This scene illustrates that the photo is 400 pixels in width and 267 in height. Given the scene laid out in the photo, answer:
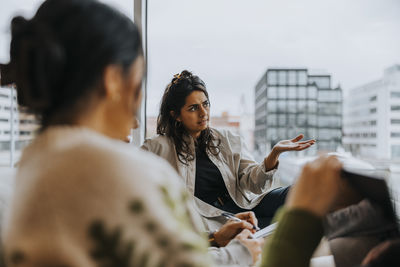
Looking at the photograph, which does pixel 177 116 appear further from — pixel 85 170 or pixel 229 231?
pixel 85 170

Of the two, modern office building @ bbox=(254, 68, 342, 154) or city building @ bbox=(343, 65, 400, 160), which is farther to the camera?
modern office building @ bbox=(254, 68, 342, 154)

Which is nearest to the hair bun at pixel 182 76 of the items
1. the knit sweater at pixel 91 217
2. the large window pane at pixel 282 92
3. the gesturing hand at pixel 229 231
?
the large window pane at pixel 282 92

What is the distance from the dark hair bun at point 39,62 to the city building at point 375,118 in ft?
5.87

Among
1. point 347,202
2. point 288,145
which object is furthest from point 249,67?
point 347,202

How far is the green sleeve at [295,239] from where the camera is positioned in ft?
1.69

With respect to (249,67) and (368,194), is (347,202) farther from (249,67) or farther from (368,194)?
(249,67)

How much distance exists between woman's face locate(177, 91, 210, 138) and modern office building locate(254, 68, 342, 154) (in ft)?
2.04

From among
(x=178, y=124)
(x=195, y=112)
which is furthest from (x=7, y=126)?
(x=195, y=112)

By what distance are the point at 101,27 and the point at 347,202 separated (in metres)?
0.51

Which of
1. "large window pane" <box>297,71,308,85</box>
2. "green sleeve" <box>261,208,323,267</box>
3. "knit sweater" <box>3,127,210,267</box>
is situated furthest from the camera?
"large window pane" <box>297,71,308,85</box>

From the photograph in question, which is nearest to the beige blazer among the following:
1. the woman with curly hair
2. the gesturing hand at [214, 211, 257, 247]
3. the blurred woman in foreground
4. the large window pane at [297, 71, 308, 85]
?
the woman with curly hair

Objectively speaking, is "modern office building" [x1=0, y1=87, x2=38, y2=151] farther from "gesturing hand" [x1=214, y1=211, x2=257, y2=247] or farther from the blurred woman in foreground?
the blurred woman in foreground

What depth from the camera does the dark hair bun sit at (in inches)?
17.2

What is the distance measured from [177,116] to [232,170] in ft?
1.30
